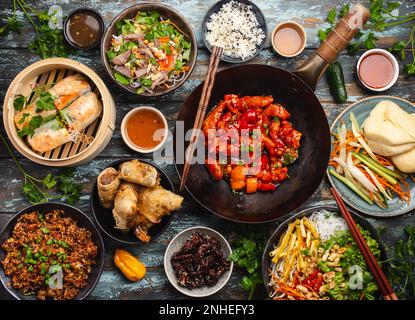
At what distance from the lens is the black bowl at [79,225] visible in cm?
346

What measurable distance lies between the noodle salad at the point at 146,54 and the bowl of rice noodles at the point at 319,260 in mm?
1404

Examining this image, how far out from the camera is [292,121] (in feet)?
12.4

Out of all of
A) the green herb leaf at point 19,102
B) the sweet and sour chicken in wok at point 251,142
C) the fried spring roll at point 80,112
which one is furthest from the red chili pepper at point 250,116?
the green herb leaf at point 19,102

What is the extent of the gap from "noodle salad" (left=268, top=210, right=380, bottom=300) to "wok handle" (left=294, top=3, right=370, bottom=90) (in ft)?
3.40

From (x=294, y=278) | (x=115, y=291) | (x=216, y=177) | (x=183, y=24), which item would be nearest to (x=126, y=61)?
(x=183, y=24)

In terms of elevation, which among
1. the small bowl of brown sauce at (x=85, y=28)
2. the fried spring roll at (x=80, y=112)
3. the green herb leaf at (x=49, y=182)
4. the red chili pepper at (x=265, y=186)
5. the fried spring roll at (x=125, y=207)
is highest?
the small bowl of brown sauce at (x=85, y=28)

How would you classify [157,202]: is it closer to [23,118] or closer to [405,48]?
[23,118]

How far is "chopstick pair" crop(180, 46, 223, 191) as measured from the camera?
3.30 meters

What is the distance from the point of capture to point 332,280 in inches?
139

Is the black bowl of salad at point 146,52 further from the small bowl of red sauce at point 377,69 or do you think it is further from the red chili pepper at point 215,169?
the small bowl of red sauce at point 377,69

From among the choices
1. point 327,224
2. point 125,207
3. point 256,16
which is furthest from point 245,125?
point 125,207

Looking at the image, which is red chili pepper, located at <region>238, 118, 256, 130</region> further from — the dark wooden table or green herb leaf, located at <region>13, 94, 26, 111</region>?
green herb leaf, located at <region>13, 94, 26, 111</region>

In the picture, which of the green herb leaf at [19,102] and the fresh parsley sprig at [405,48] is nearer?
the green herb leaf at [19,102]

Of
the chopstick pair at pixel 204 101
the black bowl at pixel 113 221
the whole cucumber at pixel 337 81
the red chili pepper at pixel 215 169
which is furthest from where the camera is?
the whole cucumber at pixel 337 81
